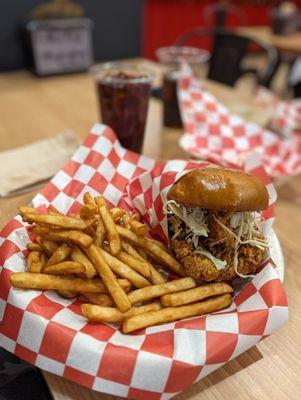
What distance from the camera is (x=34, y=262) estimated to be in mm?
999

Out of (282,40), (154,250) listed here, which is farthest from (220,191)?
(282,40)

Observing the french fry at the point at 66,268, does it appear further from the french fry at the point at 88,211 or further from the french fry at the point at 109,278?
the french fry at the point at 88,211

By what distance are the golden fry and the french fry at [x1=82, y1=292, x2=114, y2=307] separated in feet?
0.29

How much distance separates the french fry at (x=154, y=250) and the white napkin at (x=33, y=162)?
2.06ft

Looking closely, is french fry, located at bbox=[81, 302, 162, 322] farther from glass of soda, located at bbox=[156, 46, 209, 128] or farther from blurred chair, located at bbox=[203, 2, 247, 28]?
blurred chair, located at bbox=[203, 2, 247, 28]

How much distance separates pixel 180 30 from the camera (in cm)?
721

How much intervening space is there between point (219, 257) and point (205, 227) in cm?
10

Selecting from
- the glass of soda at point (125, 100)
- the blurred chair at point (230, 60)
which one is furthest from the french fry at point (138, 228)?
the blurred chair at point (230, 60)

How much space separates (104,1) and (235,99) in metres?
1.72

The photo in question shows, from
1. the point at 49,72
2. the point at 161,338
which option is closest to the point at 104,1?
the point at 49,72

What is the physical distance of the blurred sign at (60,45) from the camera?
2795 millimetres

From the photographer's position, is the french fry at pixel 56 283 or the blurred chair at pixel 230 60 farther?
the blurred chair at pixel 230 60

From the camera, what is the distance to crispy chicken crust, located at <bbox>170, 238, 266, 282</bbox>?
1.01 metres

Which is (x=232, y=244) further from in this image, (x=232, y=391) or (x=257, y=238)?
(x=232, y=391)
